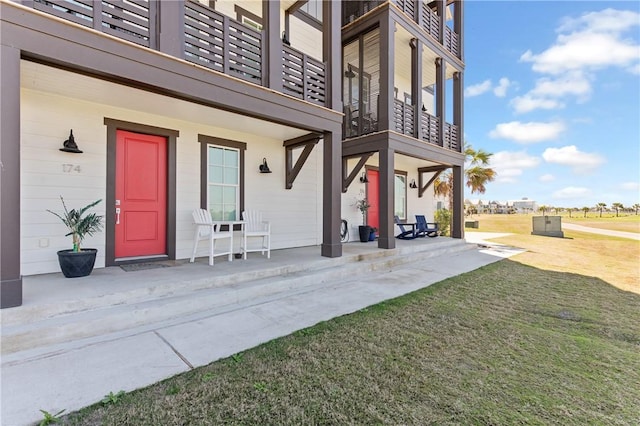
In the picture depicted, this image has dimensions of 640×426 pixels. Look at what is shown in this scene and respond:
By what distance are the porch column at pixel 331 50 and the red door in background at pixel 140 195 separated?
324cm

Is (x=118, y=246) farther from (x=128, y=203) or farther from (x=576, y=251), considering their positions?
(x=576, y=251)

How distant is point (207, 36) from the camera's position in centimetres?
415

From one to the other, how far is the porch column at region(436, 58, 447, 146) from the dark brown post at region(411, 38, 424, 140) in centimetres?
113

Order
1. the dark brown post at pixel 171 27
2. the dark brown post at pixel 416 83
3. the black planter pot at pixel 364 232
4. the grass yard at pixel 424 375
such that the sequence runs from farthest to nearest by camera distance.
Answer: the black planter pot at pixel 364 232, the dark brown post at pixel 416 83, the dark brown post at pixel 171 27, the grass yard at pixel 424 375

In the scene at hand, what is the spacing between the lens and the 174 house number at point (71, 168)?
14.1 ft

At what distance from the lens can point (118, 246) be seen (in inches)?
189

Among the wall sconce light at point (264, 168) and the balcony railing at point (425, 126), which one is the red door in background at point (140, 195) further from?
the balcony railing at point (425, 126)

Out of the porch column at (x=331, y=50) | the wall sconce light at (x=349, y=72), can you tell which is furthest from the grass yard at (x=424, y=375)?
the wall sconce light at (x=349, y=72)

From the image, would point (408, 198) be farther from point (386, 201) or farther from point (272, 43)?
point (272, 43)

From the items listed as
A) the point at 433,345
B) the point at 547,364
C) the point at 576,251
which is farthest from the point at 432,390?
the point at 576,251

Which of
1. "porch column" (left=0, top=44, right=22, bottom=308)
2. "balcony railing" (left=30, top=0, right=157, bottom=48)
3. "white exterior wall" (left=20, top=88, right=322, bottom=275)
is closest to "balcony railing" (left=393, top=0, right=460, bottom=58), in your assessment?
"white exterior wall" (left=20, top=88, right=322, bottom=275)

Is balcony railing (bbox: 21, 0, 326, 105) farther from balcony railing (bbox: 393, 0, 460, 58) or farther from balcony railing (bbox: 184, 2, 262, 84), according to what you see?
balcony railing (bbox: 393, 0, 460, 58)

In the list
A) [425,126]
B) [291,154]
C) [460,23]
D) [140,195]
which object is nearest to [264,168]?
[291,154]

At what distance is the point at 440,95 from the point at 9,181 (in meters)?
9.43
